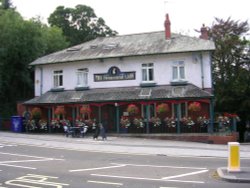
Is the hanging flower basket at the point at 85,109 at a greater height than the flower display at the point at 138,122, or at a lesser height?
greater

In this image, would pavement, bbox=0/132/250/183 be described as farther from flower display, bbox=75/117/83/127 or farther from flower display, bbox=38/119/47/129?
flower display, bbox=38/119/47/129

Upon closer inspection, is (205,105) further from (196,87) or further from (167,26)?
(167,26)

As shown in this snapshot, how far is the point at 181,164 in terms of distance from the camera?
58.5ft

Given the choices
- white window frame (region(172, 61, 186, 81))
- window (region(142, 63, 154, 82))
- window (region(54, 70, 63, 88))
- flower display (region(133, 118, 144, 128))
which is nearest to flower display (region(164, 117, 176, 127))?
flower display (region(133, 118, 144, 128))

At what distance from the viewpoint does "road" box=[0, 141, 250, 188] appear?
12.9m

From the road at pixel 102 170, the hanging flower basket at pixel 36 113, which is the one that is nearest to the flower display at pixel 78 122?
the hanging flower basket at pixel 36 113

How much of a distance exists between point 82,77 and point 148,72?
5641mm

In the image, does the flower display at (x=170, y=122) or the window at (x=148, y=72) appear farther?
the window at (x=148, y=72)

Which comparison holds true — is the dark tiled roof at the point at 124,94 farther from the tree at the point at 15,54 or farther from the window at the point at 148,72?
the tree at the point at 15,54

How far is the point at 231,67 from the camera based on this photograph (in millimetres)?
41688

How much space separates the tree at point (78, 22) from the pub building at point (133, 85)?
90.0 feet

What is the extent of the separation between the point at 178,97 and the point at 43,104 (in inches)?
428

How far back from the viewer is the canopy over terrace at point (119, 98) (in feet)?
104

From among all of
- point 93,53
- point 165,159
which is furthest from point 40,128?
point 165,159
